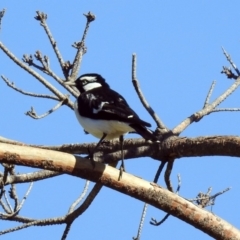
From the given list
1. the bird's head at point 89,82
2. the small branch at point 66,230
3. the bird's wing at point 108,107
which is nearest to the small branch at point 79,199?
the small branch at point 66,230

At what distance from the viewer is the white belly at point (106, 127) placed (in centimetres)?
516

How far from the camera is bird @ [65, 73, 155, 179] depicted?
16.4ft

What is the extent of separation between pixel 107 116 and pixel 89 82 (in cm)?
126

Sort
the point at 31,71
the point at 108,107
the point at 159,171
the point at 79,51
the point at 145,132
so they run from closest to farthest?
the point at 145,132 < the point at 159,171 < the point at 108,107 < the point at 31,71 < the point at 79,51

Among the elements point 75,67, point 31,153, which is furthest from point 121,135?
point 31,153

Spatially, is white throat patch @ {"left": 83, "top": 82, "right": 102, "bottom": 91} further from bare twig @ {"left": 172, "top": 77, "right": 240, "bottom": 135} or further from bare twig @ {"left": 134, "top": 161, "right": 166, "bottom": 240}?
bare twig @ {"left": 134, "top": 161, "right": 166, "bottom": 240}

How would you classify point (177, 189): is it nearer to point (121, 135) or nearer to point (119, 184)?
point (121, 135)

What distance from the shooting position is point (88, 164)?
440cm

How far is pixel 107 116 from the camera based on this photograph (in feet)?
17.2

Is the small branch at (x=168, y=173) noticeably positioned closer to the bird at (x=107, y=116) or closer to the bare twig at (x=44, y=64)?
the bird at (x=107, y=116)

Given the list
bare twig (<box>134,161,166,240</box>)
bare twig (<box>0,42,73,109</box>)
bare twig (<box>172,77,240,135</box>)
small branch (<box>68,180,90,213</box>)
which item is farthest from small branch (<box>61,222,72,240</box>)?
bare twig (<box>0,42,73,109</box>)

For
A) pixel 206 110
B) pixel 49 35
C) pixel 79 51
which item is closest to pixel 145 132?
pixel 206 110

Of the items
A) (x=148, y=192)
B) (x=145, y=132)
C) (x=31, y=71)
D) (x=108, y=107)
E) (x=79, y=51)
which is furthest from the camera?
(x=79, y=51)

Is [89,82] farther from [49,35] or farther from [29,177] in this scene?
[29,177]
